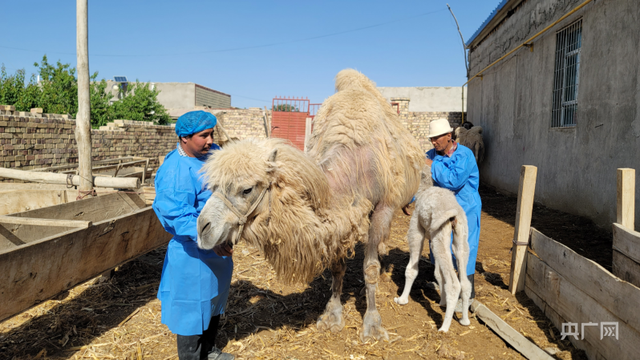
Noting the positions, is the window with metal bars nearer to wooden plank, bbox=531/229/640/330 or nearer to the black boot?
wooden plank, bbox=531/229/640/330

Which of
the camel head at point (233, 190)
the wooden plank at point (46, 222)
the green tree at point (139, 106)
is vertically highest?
the green tree at point (139, 106)

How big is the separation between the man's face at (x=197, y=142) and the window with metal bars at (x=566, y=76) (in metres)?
7.51

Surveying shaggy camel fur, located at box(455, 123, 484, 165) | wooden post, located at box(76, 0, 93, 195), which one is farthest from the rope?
shaggy camel fur, located at box(455, 123, 484, 165)

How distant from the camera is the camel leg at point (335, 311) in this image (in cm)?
373

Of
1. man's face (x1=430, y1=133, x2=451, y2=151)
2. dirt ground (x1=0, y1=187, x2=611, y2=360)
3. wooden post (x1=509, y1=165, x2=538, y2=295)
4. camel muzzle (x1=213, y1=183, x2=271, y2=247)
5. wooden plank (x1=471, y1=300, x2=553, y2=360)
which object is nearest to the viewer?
camel muzzle (x1=213, y1=183, x2=271, y2=247)

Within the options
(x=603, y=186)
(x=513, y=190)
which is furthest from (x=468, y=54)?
(x=603, y=186)

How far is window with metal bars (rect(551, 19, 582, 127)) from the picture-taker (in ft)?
24.6

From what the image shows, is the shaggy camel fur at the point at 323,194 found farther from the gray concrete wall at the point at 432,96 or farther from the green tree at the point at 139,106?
the gray concrete wall at the point at 432,96

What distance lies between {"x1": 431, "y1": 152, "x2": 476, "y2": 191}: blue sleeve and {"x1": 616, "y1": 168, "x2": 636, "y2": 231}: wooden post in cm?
126

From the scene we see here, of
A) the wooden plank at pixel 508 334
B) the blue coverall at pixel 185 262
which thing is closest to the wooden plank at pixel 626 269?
the wooden plank at pixel 508 334

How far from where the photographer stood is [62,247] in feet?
9.44

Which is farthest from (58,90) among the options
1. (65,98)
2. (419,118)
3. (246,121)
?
(419,118)

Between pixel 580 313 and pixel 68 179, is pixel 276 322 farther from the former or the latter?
pixel 68 179

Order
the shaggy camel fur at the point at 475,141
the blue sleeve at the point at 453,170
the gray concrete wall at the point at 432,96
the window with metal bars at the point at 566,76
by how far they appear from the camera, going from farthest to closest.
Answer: the gray concrete wall at the point at 432,96, the shaggy camel fur at the point at 475,141, the window with metal bars at the point at 566,76, the blue sleeve at the point at 453,170
